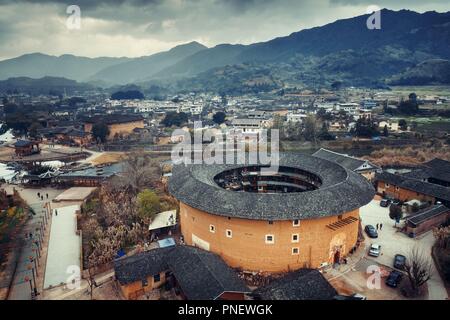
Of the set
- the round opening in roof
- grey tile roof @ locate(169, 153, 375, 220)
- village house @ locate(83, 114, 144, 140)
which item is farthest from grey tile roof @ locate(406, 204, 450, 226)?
village house @ locate(83, 114, 144, 140)

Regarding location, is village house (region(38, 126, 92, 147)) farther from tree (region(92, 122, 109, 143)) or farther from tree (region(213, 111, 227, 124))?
tree (region(213, 111, 227, 124))

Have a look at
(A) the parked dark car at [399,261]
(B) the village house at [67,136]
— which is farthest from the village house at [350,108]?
(A) the parked dark car at [399,261]

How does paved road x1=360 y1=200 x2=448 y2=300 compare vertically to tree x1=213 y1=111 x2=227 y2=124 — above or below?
below

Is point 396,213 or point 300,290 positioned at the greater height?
point 396,213

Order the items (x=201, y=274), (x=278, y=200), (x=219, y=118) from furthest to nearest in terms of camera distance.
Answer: (x=219, y=118) → (x=278, y=200) → (x=201, y=274)

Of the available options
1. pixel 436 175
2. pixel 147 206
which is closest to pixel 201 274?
pixel 147 206

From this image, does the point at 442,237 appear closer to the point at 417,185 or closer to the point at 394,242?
the point at 394,242

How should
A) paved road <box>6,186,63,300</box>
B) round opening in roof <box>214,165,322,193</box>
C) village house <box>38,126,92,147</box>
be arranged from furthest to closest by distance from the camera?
village house <box>38,126,92,147</box> → round opening in roof <box>214,165,322,193</box> → paved road <box>6,186,63,300</box>
